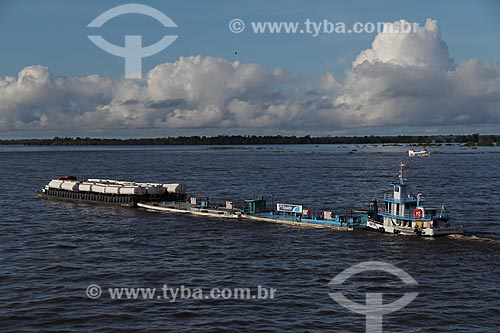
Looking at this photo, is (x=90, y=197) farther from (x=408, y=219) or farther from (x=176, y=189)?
(x=408, y=219)

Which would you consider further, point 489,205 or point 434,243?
point 489,205

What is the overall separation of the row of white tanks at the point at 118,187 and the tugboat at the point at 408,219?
4036 cm

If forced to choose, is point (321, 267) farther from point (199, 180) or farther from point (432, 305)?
point (199, 180)

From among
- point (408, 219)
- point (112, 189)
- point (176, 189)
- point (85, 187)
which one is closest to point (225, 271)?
point (408, 219)

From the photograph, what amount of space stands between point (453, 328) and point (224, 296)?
52.6ft

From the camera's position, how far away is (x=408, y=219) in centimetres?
6338

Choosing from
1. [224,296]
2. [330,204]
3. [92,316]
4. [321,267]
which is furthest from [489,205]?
[92,316]

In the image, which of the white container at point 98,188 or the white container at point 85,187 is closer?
the white container at point 98,188

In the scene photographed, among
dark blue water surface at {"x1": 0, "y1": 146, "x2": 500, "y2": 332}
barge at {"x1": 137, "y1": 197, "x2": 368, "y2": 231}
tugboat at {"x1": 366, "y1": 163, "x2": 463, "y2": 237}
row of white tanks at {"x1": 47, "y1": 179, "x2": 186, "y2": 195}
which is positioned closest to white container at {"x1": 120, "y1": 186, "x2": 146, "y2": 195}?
row of white tanks at {"x1": 47, "y1": 179, "x2": 186, "y2": 195}

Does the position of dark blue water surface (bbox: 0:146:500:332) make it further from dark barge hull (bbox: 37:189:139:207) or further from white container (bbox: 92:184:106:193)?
white container (bbox: 92:184:106:193)

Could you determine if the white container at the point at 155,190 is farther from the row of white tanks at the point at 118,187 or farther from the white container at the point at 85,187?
the white container at the point at 85,187

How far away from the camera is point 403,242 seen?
60.4 meters

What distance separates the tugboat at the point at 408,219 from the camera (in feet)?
204

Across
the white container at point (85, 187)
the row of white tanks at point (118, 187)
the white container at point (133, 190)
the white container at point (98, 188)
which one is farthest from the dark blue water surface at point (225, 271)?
the white container at point (85, 187)
